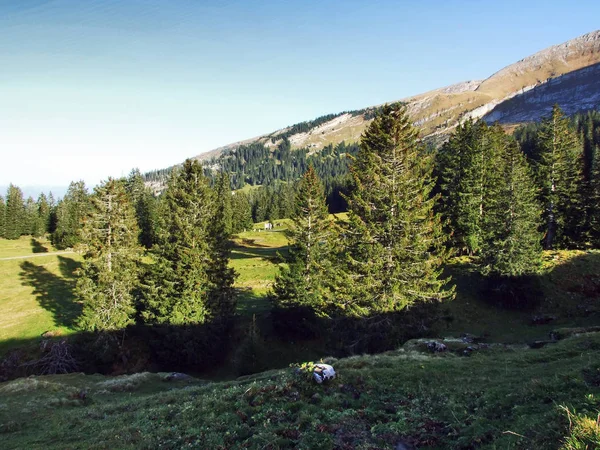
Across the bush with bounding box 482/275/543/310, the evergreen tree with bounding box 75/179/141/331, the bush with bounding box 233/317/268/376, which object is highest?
the evergreen tree with bounding box 75/179/141/331

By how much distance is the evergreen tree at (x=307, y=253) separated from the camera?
37.1 metres

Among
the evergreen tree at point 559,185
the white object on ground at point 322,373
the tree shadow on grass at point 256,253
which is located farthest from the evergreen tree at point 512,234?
the tree shadow on grass at point 256,253

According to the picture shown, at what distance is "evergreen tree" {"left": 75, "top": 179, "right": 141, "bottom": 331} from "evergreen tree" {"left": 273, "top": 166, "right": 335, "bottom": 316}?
1665cm

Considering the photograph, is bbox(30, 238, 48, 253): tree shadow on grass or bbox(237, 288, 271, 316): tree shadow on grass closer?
bbox(237, 288, 271, 316): tree shadow on grass

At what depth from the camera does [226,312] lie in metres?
37.4

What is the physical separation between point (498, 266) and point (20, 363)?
A: 5245cm

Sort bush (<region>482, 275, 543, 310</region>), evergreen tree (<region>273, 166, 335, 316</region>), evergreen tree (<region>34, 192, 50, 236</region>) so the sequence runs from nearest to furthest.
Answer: evergreen tree (<region>273, 166, 335, 316</region>), bush (<region>482, 275, 543, 310</region>), evergreen tree (<region>34, 192, 50, 236</region>)

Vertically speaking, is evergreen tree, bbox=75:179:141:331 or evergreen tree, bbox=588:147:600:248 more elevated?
evergreen tree, bbox=75:179:141:331

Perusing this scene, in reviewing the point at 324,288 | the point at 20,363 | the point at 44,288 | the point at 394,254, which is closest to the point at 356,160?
the point at 394,254

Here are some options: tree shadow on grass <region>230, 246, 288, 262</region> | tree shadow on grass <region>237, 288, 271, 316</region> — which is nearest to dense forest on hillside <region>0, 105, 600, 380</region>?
tree shadow on grass <region>237, 288, 271, 316</region>

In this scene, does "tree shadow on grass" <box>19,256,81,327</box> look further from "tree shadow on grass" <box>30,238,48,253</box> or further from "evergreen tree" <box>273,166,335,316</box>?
"tree shadow on grass" <box>30,238,48,253</box>

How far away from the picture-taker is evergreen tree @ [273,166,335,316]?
3712 centimetres

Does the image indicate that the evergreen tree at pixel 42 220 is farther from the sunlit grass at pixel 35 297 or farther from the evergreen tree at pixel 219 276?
the evergreen tree at pixel 219 276

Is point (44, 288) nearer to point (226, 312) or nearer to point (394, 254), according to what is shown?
point (226, 312)
